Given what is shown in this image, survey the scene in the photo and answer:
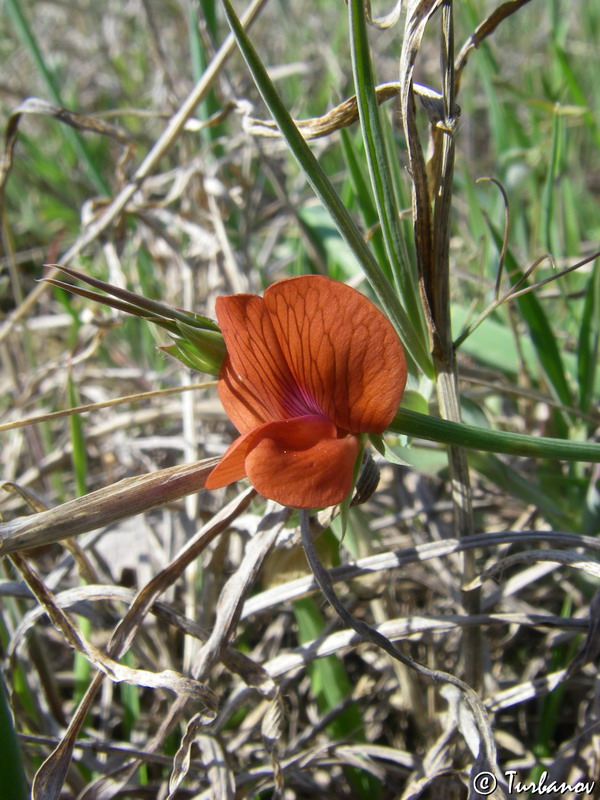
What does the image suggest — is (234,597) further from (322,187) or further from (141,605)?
(322,187)

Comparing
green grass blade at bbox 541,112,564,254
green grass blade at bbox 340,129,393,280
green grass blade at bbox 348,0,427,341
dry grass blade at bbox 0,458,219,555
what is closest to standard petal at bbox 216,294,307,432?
dry grass blade at bbox 0,458,219,555

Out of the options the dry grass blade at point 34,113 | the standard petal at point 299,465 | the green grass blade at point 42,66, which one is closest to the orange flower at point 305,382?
the standard petal at point 299,465

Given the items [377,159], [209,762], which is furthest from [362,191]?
[209,762]

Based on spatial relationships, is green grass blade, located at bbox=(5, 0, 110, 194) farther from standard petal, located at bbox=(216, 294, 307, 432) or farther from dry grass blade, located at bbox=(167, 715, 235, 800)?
dry grass blade, located at bbox=(167, 715, 235, 800)

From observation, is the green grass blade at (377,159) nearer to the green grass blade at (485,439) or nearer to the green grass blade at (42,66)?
the green grass blade at (485,439)

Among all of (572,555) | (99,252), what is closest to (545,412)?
(572,555)

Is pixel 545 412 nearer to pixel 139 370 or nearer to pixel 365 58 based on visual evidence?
pixel 365 58
